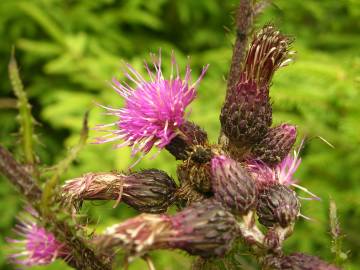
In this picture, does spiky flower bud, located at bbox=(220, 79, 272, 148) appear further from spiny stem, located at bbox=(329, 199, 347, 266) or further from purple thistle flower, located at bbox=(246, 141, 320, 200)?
Result: spiny stem, located at bbox=(329, 199, 347, 266)

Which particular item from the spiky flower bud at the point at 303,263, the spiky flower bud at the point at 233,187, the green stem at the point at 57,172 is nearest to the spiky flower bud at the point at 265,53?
the spiky flower bud at the point at 233,187

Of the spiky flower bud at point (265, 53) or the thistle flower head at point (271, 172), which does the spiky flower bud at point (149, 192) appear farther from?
the spiky flower bud at point (265, 53)

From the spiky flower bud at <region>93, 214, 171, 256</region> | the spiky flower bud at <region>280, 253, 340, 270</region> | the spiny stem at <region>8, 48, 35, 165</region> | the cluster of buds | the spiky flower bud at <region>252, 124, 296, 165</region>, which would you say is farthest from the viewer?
the spiky flower bud at <region>252, 124, 296, 165</region>

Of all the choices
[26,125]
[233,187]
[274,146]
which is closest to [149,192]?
[233,187]

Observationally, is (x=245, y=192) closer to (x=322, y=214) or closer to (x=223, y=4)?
(x=322, y=214)

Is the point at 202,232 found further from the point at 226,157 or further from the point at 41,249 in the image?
the point at 41,249

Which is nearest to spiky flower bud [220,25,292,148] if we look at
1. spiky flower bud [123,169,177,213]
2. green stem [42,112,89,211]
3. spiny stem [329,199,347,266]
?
spiky flower bud [123,169,177,213]

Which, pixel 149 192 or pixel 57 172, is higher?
pixel 57 172
